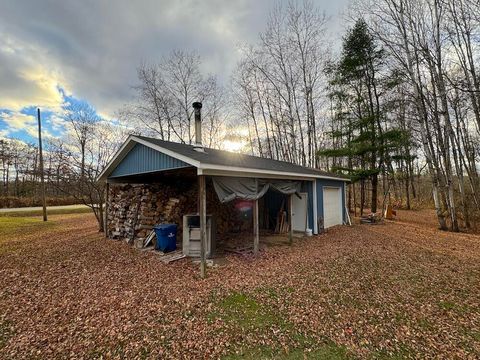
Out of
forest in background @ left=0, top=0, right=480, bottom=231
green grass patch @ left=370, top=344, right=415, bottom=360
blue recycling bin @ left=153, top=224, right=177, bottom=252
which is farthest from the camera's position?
forest in background @ left=0, top=0, right=480, bottom=231

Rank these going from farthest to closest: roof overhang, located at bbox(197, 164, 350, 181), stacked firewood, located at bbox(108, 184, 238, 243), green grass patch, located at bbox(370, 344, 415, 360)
→ stacked firewood, located at bbox(108, 184, 238, 243) < roof overhang, located at bbox(197, 164, 350, 181) < green grass patch, located at bbox(370, 344, 415, 360)

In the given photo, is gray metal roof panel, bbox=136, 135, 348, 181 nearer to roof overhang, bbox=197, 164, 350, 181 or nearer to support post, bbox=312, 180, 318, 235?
roof overhang, bbox=197, 164, 350, 181

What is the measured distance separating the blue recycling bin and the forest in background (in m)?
5.28

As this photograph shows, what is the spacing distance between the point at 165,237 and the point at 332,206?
8297mm

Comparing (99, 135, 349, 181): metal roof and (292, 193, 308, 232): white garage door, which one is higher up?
(99, 135, 349, 181): metal roof

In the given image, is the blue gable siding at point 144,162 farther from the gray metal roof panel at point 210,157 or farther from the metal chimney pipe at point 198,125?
the metal chimney pipe at point 198,125

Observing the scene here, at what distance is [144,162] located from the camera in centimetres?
688

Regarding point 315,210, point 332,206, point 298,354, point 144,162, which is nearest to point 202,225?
point 298,354

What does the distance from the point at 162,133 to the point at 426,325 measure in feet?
64.9

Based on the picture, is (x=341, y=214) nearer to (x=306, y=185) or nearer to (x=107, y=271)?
(x=306, y=185)

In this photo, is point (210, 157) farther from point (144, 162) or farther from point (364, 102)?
point (364, 102)

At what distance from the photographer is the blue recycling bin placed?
6.88 metres

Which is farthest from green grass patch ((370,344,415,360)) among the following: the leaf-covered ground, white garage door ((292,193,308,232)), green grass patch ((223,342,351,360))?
white garage door ((292,193,308,232))

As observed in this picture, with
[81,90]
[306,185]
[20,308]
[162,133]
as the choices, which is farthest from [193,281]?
[162,133]
